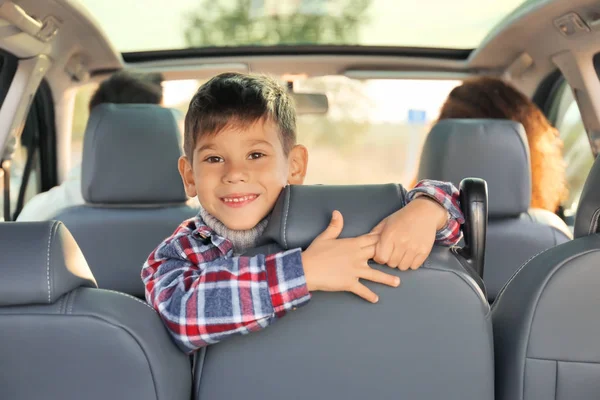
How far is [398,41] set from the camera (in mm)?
4047

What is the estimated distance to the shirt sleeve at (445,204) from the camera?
5.54ft

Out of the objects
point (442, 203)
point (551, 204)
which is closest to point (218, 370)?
point (442, 203)

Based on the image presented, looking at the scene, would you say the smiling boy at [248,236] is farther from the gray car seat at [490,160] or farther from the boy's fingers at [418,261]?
the gray car seat at [490,160]

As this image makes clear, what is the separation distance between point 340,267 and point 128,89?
269 cm

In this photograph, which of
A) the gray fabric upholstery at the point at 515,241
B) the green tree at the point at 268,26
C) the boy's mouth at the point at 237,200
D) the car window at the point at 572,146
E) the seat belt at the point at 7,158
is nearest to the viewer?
the boy's mouth at the point at 237,200

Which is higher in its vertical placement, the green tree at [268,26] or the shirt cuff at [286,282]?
the green tree at [268,26]

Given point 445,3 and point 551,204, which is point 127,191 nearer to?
point 551,204

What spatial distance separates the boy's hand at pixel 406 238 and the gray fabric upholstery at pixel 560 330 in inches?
8.9

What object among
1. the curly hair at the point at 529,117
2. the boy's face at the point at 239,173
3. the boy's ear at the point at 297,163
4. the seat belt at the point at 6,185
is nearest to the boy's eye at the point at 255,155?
the boy's face at the point at 239,173

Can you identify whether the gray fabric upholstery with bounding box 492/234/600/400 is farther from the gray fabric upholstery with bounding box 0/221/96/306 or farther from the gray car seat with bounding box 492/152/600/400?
the gray fabric upholstery with bounding box 0/221/96/306

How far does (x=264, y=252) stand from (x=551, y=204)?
210cm

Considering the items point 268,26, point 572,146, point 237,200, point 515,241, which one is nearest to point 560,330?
point 237,200

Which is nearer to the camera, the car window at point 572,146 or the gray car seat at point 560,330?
the gray car seat at point 560,330

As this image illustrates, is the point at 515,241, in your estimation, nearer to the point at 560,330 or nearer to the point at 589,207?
the point at 589,207
